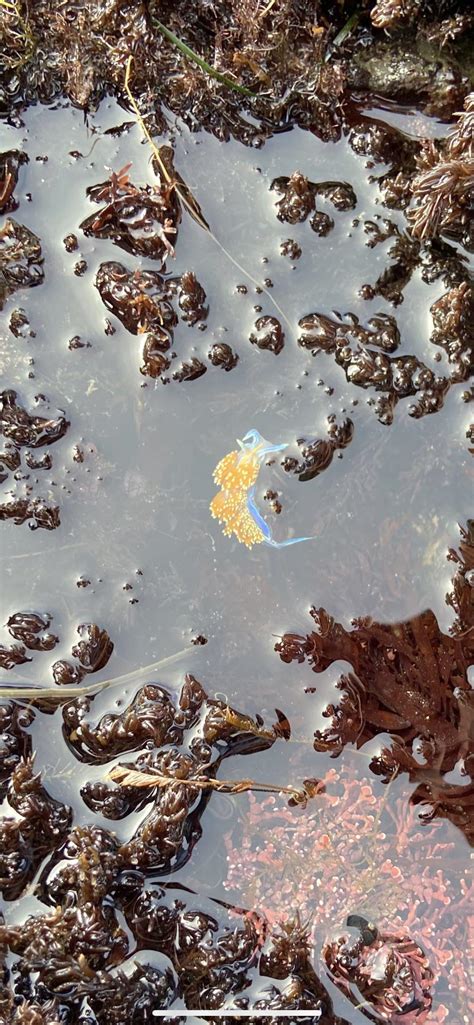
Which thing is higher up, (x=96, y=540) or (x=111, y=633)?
(x=96, y=540)

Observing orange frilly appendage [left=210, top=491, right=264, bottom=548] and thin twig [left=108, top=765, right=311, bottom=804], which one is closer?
thin twig [left=108, top=765, right=311, bottom=804]

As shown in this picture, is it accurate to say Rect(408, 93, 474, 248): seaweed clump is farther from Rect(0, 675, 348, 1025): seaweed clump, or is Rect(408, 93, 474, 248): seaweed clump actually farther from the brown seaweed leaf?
Rect(0, 675, 348, 1025): seaweed clump

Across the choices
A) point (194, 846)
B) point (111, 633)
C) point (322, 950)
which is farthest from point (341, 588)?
point (322, 950)

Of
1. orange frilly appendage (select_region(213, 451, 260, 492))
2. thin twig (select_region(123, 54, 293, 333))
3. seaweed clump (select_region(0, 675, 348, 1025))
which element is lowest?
seaweed clump (select_region(0, 675, 348, 1025))

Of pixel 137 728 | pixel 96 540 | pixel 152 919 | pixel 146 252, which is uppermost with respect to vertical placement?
pixel 146 252

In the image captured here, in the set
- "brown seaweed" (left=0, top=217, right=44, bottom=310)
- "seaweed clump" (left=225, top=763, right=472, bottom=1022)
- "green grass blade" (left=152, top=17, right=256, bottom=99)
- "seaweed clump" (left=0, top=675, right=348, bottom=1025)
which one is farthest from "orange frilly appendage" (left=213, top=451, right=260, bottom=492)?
"green grass blade" (left=152, top=17, right=256, bottom=99)

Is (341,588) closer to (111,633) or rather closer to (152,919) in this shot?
(111,633)

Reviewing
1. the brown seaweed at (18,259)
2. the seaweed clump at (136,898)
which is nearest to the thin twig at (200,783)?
the seaweed clump at (136,898)
